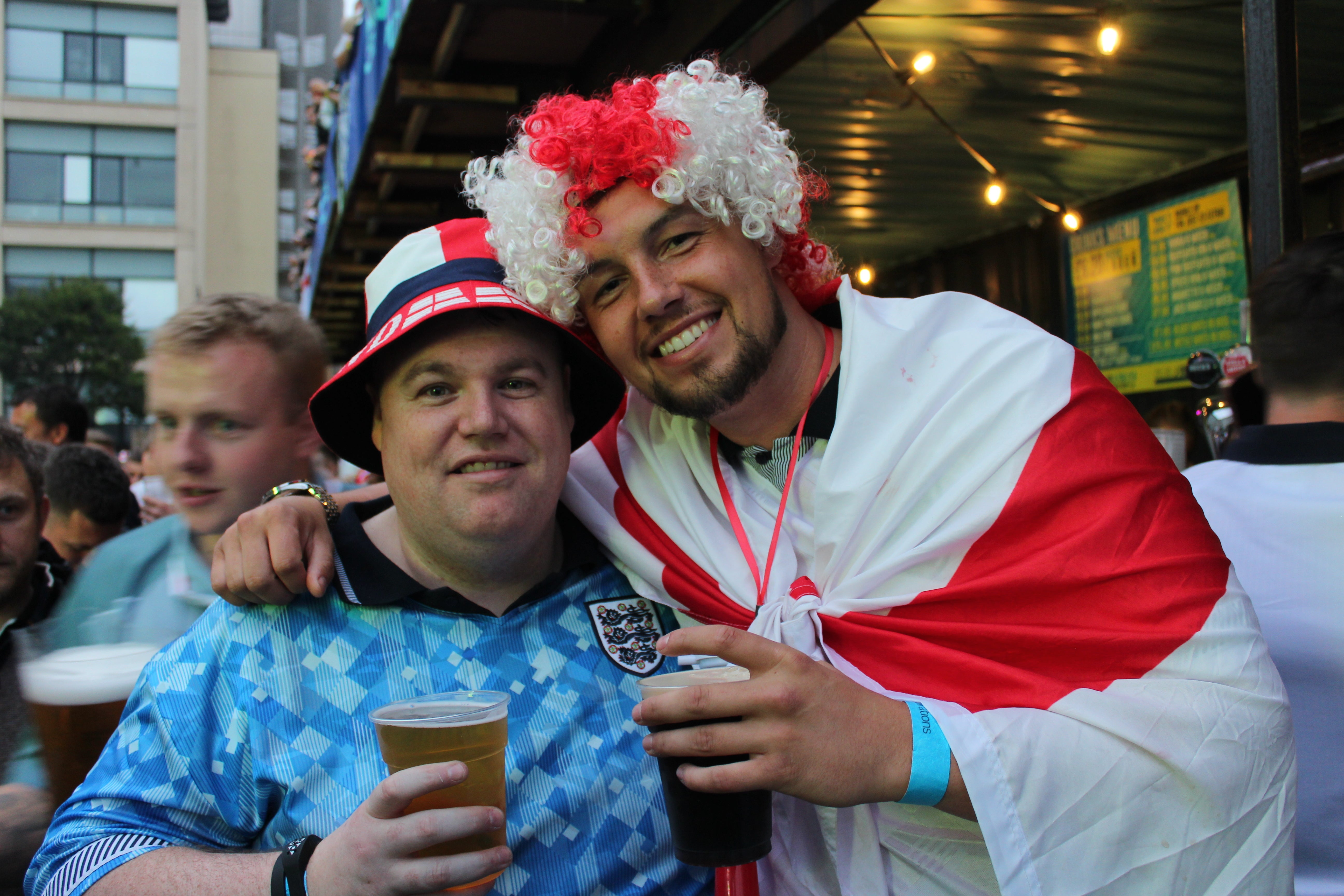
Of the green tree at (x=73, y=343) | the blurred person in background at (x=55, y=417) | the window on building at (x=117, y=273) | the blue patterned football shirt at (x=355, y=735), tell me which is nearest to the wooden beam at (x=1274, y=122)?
the blue patterned football shirt at (x=355, y=735)

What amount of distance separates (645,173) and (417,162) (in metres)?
4.25

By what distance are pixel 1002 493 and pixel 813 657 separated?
479mm

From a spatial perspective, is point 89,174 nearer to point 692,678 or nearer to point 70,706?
point 70,706

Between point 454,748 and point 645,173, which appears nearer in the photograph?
point 454,748

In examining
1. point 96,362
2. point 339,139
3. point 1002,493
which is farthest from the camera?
point 96,362

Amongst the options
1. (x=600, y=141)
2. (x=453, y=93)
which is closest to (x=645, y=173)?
(x=600, y=141)

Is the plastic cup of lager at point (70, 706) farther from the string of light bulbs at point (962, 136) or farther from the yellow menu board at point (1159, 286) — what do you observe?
the yellow menu board at point (1159, 286)

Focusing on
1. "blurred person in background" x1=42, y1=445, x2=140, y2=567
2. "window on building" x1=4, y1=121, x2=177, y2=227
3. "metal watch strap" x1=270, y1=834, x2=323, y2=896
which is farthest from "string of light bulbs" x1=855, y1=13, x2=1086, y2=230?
"window on building" x1=4, y1=121, x2=177, y2=227

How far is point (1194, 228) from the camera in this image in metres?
7.35

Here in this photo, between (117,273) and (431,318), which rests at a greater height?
(117,273)

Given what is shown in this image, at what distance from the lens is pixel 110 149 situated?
3762 cm

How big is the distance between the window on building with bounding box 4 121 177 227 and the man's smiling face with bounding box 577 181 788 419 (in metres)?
41.3

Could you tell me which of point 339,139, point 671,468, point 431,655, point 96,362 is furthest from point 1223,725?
point 96,362

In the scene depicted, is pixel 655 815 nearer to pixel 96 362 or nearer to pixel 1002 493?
pixel 1002 493
